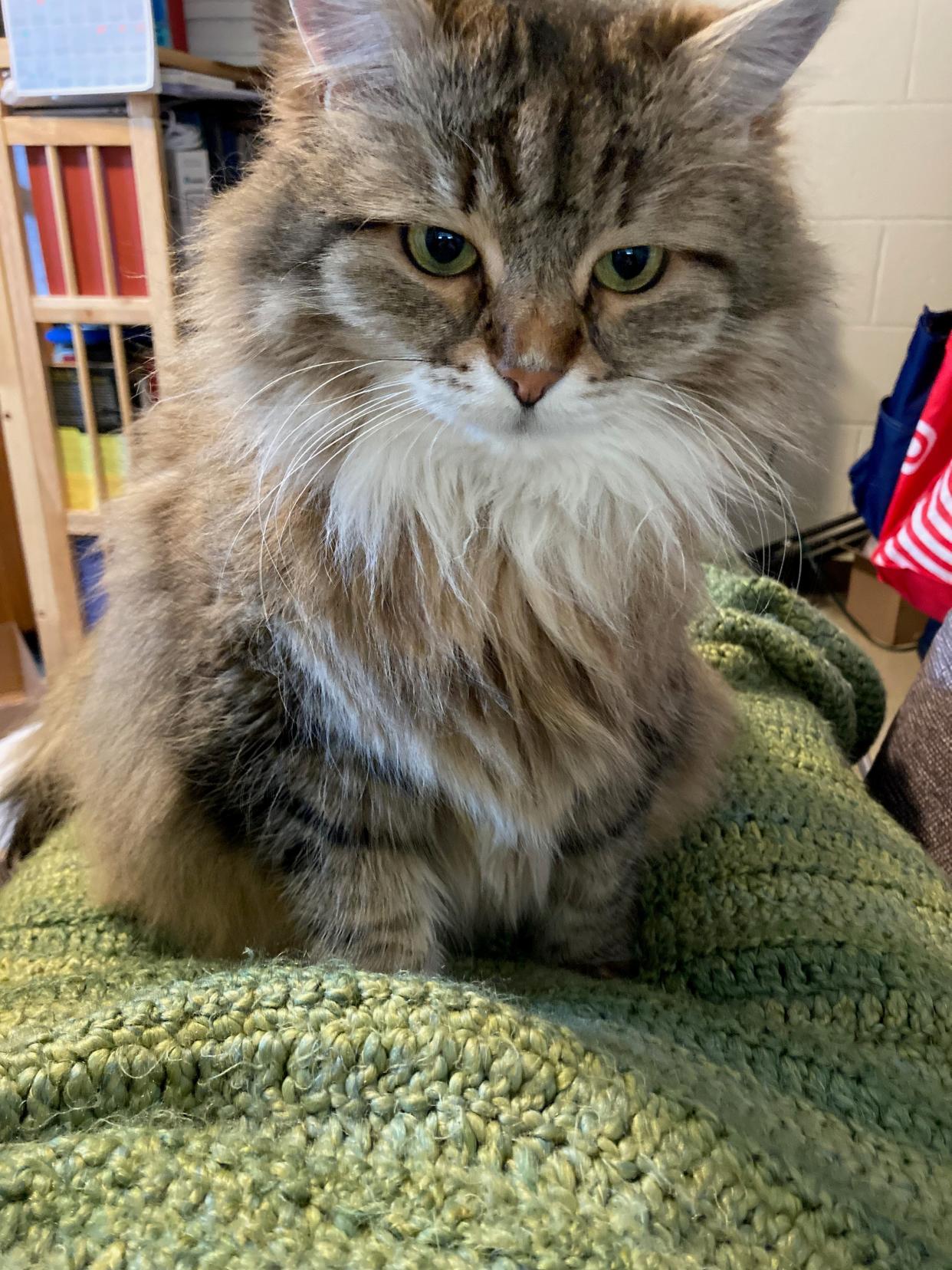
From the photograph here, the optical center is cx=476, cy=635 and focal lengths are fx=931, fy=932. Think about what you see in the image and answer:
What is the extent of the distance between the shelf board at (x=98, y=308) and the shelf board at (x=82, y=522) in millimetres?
417

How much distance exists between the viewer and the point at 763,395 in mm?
839

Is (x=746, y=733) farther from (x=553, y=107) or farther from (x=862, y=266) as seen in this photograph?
(x=862, y=266)


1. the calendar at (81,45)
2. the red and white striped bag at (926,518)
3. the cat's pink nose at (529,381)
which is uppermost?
the calendar at (81,45)

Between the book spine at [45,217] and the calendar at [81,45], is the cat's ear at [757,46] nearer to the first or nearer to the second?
the calendar at [81,45]

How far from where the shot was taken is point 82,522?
6.96 feet

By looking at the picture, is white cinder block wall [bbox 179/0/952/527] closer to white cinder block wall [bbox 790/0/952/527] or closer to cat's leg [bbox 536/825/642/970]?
white cinder block wall [bbox 790/0/952/527]

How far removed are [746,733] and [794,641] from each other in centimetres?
23

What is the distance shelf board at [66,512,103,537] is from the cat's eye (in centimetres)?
156

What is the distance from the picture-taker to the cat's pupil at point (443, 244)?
0.73 meters

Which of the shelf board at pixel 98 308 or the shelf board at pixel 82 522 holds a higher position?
the shelf board at pixel 98 308

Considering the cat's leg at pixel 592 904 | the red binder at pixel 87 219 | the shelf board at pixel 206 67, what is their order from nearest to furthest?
the cat's leg at pixel 592 904, the shelf board at pixel 206 67, the red binder at pixel 87 219

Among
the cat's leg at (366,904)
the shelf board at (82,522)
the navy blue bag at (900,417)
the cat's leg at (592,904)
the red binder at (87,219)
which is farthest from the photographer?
the shelf board at (82,522)

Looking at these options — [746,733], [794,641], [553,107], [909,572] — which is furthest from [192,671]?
[909,572]

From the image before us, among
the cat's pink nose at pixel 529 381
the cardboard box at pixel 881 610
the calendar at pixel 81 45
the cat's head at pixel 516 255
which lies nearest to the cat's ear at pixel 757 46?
the cat's head at pixel 516 255
